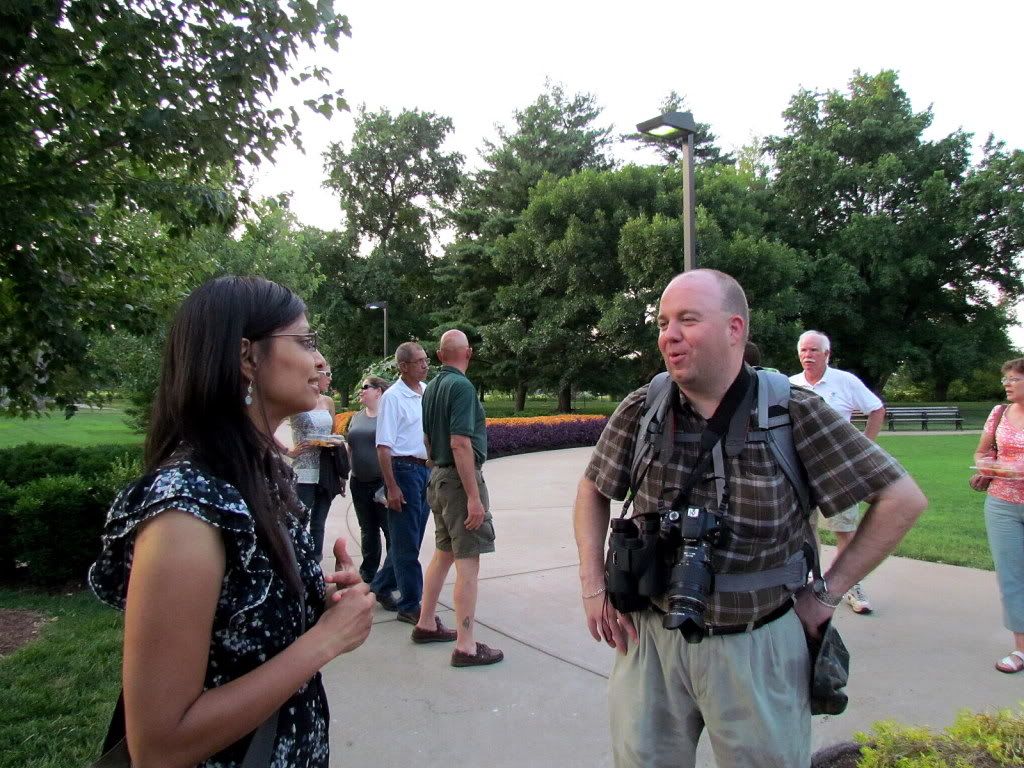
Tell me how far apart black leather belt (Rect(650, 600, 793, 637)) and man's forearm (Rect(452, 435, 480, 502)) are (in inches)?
98.0

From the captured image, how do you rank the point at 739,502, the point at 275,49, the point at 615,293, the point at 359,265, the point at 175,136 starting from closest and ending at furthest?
1. the point at 739,502
2. the point at 175,136
3. the point at 275,49
4. the point at 615,293
5. the point at 359,265

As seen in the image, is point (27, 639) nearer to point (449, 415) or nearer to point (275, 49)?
point (449, 415)

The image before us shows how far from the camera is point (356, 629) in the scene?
144cm

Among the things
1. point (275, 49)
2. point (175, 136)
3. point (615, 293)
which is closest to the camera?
point (175, 136)

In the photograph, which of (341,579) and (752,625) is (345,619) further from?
(752,625)

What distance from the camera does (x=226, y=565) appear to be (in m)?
1.24

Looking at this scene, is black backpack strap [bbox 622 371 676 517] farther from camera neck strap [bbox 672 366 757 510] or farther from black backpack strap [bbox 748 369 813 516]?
black backpack strap [bbox 748 369 813 516]

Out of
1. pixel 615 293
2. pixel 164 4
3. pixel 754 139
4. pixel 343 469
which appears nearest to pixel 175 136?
pixel 164 4

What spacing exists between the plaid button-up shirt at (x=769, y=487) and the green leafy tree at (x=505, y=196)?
28.6 meters

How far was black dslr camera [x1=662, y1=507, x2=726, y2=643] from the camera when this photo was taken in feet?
6.39

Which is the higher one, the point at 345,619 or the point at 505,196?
the point at 505,196

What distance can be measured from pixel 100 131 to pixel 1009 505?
19.4 ft

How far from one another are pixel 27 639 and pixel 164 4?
404 centimetres

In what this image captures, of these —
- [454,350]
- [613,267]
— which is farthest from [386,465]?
[613,267]
